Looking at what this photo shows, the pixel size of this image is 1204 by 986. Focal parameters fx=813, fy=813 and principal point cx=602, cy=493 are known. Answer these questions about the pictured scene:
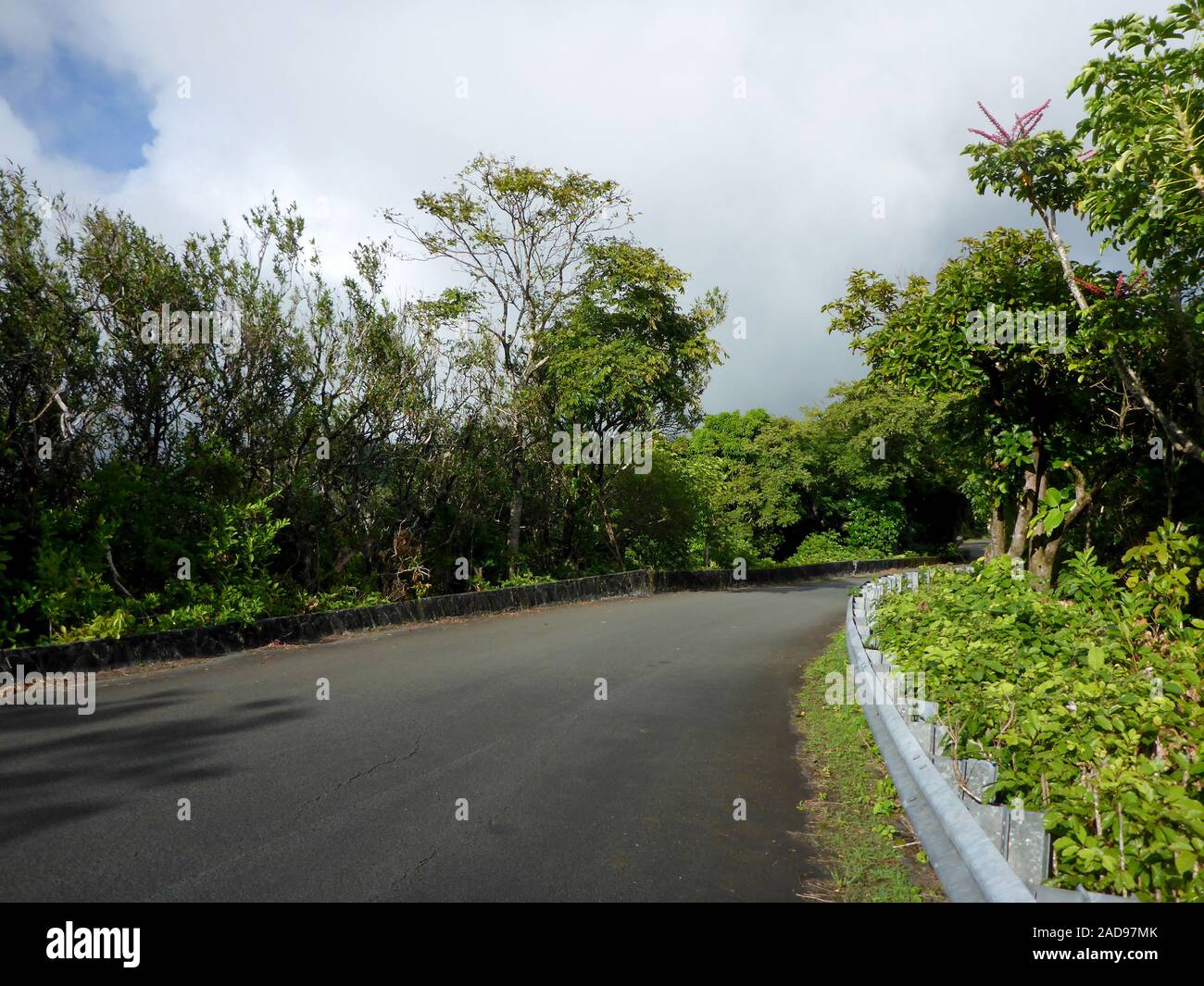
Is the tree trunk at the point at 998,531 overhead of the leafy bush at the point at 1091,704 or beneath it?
overhead

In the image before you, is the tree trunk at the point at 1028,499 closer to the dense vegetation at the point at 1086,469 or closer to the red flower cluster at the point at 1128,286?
the dense vegetation at the point at 1086,469

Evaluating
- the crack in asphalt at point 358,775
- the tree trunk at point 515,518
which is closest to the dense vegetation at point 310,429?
the tree trunk at point 515,518

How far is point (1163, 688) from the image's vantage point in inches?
213

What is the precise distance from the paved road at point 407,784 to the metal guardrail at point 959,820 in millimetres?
752

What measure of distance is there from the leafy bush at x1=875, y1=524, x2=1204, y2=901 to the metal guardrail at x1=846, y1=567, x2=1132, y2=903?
0.38ft

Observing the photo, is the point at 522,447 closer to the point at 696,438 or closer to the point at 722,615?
the point at 722,615

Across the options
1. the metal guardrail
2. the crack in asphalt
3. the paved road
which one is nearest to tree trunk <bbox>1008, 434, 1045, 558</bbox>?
the paved road

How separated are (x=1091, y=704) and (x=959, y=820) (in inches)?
63.3

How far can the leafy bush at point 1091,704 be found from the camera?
10.6ft

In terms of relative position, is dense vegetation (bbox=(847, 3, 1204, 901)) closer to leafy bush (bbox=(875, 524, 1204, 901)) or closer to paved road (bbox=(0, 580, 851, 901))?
leafy bush (bbox=(875, 524, 1204, 901))

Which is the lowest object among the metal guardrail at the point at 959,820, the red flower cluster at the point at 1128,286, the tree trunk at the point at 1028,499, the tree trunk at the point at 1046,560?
the metal guardrail at the point at 959,820

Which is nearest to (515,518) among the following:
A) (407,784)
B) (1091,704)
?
(407,784)

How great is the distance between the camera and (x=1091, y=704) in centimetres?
495

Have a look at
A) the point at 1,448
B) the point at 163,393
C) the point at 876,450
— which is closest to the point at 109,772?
the point at 1,448
